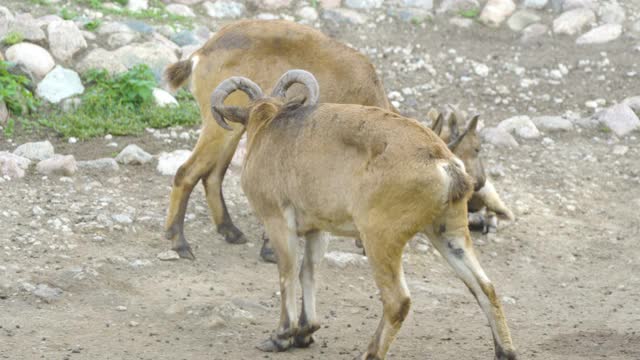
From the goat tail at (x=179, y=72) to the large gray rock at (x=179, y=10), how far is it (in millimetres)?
4026

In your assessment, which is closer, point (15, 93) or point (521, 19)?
point (15, 93)

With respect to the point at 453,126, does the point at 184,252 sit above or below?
below

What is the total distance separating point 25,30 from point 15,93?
1.13 metres

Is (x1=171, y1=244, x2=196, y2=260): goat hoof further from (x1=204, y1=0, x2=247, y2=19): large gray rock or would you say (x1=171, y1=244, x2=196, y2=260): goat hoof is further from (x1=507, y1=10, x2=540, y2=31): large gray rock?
(x1=507, y1=10, x2=540, y2=31): large gray rock

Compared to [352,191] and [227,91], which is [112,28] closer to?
[227,91]

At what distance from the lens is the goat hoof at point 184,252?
910cm

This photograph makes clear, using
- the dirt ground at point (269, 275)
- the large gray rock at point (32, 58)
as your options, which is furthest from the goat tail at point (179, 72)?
the large gray rock at point (32, 58)

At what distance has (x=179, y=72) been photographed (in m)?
9.34

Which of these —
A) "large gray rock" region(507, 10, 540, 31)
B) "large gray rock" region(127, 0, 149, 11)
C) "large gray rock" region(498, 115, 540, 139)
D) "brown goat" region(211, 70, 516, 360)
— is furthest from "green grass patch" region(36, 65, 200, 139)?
"large gray rock" region(507, 10, 540, 31)

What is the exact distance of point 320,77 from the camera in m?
9.16

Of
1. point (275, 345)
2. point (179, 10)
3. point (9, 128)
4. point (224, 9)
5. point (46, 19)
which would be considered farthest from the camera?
point (224, 9)

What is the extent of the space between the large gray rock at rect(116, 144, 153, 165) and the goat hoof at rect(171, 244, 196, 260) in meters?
1.51

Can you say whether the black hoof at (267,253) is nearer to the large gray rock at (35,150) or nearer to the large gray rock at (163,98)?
the large gray rock at (35,150)

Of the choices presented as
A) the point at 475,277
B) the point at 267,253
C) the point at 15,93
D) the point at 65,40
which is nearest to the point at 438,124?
the point at 267,253
